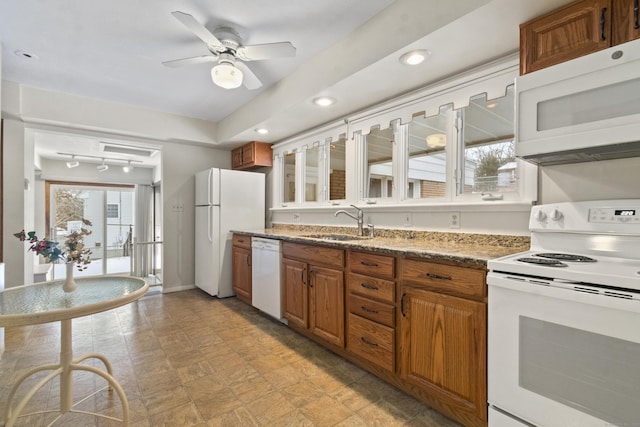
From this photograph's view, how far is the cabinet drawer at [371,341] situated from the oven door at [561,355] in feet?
2.04

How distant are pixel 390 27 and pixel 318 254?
5.63 feet

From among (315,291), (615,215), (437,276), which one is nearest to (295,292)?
(315,291)

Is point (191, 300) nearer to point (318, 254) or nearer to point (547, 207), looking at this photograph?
point (318, 254)

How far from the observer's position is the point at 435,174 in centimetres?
252

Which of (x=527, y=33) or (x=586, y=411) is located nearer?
(x=586, y=411)

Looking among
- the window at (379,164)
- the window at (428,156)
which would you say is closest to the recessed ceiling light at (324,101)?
the window at (379,164)

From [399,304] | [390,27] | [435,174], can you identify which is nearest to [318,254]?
[399,304]

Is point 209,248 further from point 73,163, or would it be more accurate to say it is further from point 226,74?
point 73,163

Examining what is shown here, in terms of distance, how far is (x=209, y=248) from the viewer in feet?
13.0

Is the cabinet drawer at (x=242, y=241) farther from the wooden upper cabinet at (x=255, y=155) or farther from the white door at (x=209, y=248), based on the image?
the wooden upper cabinet at (x=255, y=155)

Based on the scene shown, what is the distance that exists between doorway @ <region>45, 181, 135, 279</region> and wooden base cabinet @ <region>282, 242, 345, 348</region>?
4754 mm

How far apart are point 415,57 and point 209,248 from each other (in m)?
3.29

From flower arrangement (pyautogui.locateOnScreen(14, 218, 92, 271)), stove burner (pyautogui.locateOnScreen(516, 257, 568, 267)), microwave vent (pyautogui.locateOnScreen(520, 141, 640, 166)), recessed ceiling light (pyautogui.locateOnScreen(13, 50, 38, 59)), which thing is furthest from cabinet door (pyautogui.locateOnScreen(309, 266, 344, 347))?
recessed ceiling light (pyautogui.locateOnScreen(13, 50, 38, 59))

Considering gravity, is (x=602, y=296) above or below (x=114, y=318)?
above
